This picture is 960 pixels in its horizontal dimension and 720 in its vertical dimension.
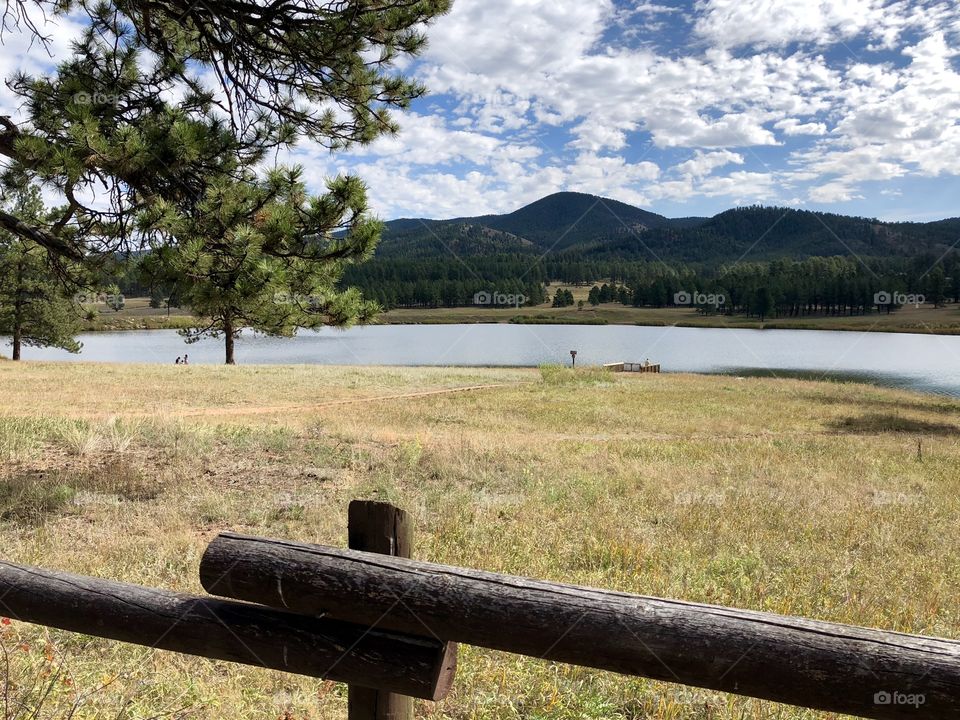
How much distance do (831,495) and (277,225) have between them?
9.36m

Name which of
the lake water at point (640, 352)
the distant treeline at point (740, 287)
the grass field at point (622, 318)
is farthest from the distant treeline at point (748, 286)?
the lake water at point (640, 352)

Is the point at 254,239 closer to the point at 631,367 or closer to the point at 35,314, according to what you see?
the point at 631,367

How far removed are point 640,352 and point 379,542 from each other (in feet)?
250

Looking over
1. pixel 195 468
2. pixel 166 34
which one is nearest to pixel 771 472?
pixel 195 468

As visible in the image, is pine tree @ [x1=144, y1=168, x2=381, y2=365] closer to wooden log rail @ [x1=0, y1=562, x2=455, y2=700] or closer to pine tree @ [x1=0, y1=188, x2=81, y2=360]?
wooden log rail @ [x1=0, y1=562, x2=455, y2=700]

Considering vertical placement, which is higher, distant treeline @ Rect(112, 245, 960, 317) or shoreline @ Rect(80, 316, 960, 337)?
distant treeline @ Rect(112, 245, 960, 317)

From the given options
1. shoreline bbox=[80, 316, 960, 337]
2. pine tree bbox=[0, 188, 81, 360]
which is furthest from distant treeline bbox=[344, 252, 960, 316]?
pine tree bbox=[0, 188, 81, 360]

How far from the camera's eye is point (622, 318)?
486 feet

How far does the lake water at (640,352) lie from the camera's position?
58250 millimetres

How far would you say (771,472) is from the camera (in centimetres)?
1197

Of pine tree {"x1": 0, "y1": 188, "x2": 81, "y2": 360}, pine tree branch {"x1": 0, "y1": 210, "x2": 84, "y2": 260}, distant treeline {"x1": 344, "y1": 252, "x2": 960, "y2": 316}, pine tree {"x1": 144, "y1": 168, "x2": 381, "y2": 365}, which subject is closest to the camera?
pine tree {"x1": 144, "y1": 168, "x2": 381, "y2": 365}

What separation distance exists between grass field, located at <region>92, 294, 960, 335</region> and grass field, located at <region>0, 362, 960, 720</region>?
81.3 metres

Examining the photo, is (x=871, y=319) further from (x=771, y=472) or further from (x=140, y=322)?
(x=140, y=322)

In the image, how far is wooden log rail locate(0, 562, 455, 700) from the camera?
8.45 ft
